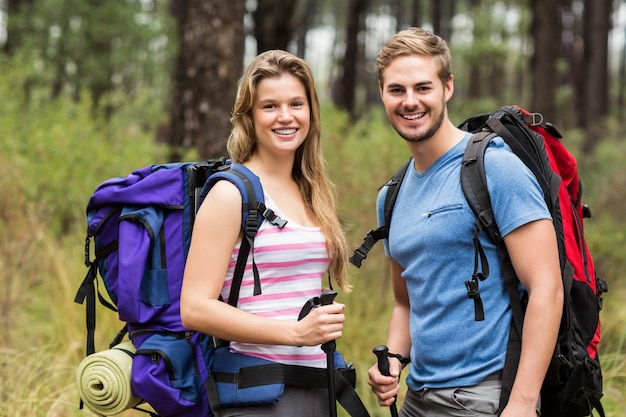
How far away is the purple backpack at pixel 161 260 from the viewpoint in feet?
8.57

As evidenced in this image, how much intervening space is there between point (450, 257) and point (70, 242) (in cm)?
471

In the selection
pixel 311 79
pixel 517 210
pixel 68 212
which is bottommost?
pixel 68 212

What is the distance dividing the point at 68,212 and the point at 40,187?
37 cm

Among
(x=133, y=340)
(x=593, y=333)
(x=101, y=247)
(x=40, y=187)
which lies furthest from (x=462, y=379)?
(x=40, y=187)

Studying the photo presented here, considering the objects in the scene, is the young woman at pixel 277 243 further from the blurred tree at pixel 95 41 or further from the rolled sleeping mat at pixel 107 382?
the blurred tree at pixel 95 41

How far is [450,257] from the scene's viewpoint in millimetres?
2748

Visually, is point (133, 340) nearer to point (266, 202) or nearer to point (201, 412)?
point (201, 412)

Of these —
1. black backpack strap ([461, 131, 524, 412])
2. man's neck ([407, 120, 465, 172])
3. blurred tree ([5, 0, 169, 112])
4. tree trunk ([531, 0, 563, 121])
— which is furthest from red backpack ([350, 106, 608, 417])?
blurred tree ([5, 0, 169, 112])

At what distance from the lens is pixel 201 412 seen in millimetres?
2736

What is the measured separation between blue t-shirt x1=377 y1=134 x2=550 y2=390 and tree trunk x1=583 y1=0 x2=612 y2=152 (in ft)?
57.0

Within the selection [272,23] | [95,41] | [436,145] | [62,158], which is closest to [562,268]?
[436,145]

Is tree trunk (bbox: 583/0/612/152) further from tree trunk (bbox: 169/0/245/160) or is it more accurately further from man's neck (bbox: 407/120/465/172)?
man's neck (bbox: 407/120/465/172)

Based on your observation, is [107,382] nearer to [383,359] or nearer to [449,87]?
[383,359]

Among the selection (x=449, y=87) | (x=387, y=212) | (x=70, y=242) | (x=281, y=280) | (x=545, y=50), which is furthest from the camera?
(x=545, y=50)
